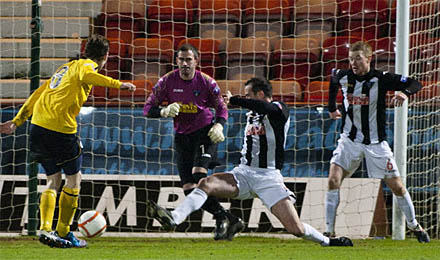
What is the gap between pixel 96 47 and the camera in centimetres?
652

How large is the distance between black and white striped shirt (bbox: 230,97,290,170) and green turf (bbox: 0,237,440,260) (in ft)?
2.29

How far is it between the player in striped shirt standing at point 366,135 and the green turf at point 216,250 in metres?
0.40

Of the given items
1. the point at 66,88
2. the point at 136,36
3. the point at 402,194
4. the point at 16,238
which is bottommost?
the point at 16,238

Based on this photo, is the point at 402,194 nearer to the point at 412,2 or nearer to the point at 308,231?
the point at 308,231

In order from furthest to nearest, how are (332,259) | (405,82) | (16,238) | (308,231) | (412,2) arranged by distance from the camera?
1. (412,2)
2. (16,238)
3. (405,82)
4. (308,231)
5. (332,259)

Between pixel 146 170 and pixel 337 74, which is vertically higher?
pixel 337 74

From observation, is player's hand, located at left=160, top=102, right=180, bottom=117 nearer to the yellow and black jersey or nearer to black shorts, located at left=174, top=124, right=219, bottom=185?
the yellow and black jersey

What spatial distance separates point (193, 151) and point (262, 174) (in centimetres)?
136

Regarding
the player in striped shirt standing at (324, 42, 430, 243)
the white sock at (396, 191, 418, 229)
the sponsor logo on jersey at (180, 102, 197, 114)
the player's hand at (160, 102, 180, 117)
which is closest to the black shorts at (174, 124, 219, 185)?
the sponsor logo on jersey at (180, 102, 197, 114)

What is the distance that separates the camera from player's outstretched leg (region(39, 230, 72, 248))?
6395mm

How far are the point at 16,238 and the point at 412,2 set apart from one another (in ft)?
16.3

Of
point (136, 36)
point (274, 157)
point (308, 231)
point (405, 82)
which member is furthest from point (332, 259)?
point (136, 36)

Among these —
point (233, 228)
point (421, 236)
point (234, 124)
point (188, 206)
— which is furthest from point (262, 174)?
point (234, 124)

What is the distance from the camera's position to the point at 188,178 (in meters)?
7.47
